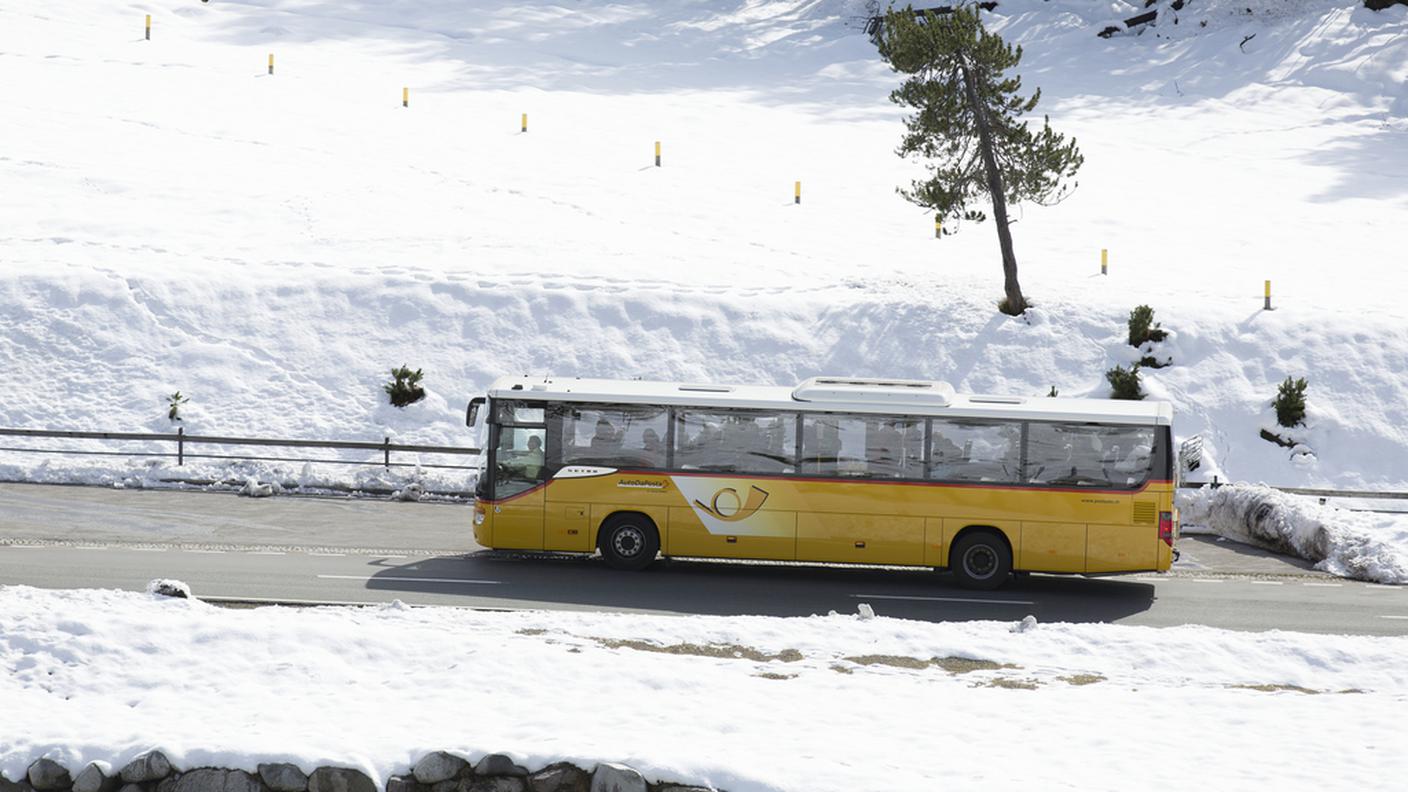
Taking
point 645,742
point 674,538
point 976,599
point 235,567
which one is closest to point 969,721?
point 645,742

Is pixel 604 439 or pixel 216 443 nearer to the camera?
pixel 604 439

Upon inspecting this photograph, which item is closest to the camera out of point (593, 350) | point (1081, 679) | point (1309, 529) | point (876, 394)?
point (1081, 679)

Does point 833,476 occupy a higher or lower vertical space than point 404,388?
lower

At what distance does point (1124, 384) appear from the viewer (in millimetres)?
32594

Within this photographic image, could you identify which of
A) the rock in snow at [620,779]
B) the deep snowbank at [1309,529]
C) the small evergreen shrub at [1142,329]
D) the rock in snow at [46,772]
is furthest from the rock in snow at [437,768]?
the small evergreen shrub at [1142,329]

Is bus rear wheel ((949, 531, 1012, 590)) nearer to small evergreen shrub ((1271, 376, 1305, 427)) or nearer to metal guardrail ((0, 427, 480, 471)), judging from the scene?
metal guardrail ((0, 427, 480, 471))

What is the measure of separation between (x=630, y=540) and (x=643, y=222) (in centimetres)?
2222

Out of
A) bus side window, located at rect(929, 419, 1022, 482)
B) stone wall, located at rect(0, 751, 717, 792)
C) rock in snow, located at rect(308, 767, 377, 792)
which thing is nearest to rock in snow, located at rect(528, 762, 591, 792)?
stone wall, located at rect(0, 751, 717, 792)

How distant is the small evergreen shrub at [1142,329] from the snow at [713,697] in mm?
19713

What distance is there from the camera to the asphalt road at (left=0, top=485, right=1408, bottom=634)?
1858 cm

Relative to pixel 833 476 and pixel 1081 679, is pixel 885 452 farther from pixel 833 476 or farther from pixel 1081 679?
pixel 1081 679

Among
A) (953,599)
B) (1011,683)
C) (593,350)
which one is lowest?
(953,599)

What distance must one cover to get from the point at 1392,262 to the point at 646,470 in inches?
1093

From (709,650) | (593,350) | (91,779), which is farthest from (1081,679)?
(593,350)
